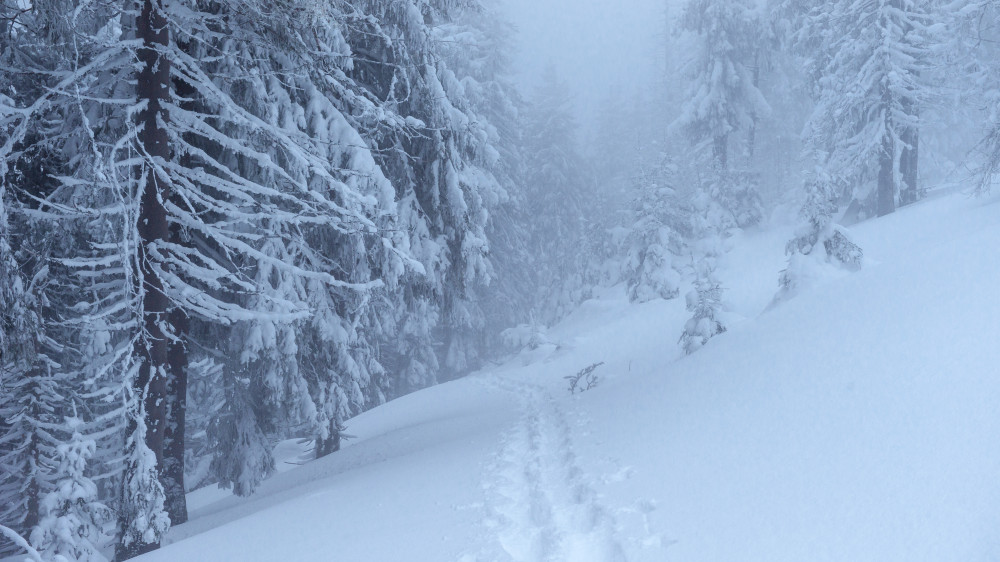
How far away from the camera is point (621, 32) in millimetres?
133125

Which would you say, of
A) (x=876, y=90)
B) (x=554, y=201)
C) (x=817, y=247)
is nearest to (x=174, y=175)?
(x=817, y=247)

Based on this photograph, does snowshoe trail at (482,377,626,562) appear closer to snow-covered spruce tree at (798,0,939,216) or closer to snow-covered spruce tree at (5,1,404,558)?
snow-covered spruce tree at (5,1,404,558)

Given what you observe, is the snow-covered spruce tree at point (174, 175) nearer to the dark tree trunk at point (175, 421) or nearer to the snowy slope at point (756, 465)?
the dark tree trunk at point (175, 421)

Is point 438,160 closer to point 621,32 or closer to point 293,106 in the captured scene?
point 293,106

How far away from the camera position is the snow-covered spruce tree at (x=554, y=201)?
A: 32.7 meters

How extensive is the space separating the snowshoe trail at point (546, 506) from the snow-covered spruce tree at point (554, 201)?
2431 centimetres

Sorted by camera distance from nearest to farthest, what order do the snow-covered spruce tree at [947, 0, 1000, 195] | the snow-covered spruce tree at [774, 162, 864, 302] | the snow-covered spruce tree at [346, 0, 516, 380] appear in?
the snow-covered spruce tree at [346, 0, 516, 380], the snow-covered spruce tree at [774, 162, 864, 302], the snow-covered spruce tree at [947, 0, 1000, 195]

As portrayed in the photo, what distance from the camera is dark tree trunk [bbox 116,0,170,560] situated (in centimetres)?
589

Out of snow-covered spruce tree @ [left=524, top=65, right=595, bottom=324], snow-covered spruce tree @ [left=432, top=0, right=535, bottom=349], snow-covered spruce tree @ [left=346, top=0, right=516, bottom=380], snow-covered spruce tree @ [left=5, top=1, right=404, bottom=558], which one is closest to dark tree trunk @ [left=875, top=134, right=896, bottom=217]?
snow-covered spruce tree @ [left=432, top=0, right=535, bottom=349]

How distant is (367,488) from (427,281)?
10.8 ft

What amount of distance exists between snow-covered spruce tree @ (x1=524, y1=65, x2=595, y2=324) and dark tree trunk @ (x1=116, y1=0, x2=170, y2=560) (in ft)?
85.4

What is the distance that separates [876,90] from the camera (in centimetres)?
1944

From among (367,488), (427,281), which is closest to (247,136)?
(427,281)

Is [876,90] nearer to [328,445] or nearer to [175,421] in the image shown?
[328,445]
